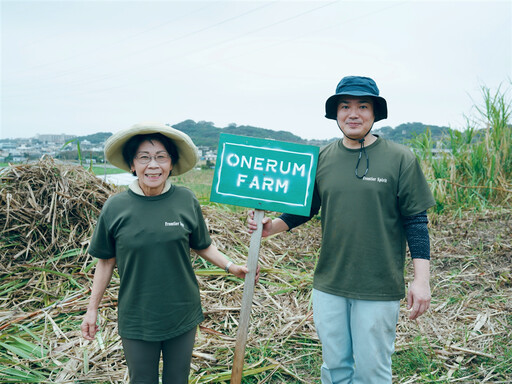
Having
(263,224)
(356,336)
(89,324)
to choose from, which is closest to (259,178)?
(263,224)

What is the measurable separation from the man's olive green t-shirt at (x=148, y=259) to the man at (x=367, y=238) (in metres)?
0.75

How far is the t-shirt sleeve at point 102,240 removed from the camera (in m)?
1.81

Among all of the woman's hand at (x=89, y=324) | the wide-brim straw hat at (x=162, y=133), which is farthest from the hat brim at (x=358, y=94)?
the woman's hand at (x=89, y=324)

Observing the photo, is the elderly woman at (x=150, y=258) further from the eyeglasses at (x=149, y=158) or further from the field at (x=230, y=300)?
the field at (x=230, y=300)

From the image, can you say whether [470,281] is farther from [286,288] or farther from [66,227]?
[66,227]

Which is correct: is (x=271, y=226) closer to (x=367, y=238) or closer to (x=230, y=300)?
(x=367, y=238)

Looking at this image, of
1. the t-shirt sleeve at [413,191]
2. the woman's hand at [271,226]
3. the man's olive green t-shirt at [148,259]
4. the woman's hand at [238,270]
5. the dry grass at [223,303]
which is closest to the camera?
the man's olive green t-shirt at [148,259]

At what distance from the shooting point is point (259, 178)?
2.17 meters

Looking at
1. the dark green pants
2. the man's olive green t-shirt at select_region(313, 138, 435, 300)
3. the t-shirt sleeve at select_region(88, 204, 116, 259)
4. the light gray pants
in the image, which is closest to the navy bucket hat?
the man's olive green t-shirt at select_region(313, 138, 435, 300)

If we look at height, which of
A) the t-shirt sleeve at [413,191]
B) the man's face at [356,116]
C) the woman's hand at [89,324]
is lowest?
the woman's hand at [89,324]

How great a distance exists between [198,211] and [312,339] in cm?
174

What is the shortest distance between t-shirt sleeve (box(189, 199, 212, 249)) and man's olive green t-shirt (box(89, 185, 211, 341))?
0.28 ft

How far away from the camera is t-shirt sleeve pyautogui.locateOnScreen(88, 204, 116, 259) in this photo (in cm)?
181

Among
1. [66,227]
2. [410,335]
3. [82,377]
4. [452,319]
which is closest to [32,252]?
[66,227]
